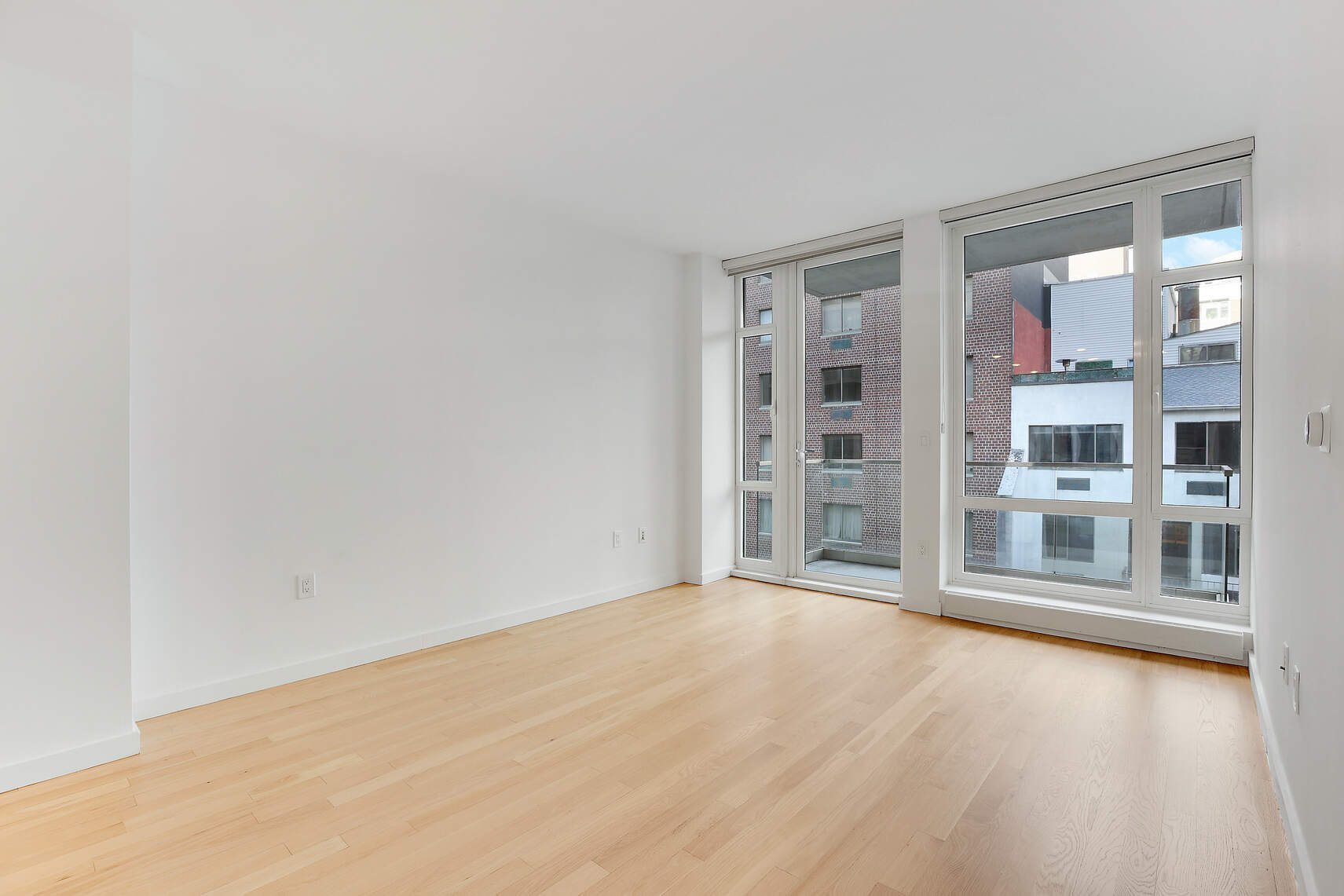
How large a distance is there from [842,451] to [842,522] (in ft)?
1.83

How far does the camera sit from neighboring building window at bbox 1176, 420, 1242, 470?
3441mm

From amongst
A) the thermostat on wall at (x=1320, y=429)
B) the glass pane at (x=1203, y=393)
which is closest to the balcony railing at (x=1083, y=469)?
the glass pane at (x=1203, y=393)

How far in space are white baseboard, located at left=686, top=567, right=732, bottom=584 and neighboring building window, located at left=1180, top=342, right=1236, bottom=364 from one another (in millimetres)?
3411

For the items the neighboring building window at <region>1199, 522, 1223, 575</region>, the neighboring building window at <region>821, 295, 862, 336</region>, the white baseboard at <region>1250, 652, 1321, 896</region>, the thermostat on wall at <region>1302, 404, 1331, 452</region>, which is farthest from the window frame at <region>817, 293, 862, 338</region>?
the thermostat on wall at <region>1302, 404, 1331, 452</region>

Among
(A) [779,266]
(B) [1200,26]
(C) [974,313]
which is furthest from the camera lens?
(A) [779,266]

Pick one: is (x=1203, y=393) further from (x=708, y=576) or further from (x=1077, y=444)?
(x=708, y=576)

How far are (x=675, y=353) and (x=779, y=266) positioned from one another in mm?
1102

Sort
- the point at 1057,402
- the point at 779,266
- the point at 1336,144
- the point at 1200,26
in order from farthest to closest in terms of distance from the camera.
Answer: the point at 779,266 → the point at 1057,402 → the point at 1200,26 → the point at 1336,144

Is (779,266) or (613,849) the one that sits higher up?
(779,266)

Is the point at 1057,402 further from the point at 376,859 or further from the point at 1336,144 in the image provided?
the point at 376,859

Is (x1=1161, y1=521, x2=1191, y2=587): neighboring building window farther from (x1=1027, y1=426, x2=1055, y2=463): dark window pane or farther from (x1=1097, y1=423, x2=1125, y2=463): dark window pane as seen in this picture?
(x1=1027, y1=426, x2=1055, y2=463): dark window pane

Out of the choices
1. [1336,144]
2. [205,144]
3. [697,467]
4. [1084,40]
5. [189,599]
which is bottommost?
[189,599]

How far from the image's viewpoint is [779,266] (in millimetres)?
5297

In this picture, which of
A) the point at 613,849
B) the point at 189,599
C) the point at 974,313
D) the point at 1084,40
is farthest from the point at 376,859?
the point at 974,313
